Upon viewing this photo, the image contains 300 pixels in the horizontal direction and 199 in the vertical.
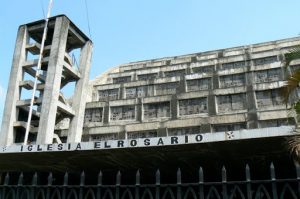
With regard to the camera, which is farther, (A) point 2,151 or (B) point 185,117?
(B) point 185,117

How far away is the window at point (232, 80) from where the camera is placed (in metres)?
44.2

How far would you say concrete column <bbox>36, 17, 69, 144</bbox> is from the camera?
113 ft

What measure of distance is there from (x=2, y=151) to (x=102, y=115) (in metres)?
36.6

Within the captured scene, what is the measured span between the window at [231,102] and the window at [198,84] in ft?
11.7

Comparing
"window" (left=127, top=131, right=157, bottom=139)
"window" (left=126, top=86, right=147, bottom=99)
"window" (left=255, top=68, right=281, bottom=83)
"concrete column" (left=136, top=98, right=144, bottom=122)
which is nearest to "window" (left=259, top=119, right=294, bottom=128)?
"window" (left=255, top=68, right=281, bottom=83)

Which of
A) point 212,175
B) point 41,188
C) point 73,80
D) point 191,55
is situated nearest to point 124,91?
point 73,80

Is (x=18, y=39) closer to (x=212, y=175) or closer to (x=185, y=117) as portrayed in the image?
(x=185, y=117)

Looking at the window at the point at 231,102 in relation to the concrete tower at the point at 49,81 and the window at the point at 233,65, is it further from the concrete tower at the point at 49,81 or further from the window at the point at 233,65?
the concrete tower at the point at 49,81

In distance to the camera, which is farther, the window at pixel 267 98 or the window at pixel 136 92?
the window at pixel 136 92

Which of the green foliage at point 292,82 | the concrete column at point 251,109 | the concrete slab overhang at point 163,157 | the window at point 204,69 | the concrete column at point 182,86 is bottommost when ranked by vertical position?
the concrete slab overhang at point 163,157

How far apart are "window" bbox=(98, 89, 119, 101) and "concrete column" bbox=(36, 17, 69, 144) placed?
1334 cm

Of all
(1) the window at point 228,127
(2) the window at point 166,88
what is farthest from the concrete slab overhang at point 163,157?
(2) the window at point 166,88

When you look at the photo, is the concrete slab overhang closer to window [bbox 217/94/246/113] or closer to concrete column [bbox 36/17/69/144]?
concrete column [bbox 36/17/69/144]

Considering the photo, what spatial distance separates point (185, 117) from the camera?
4269 cm
